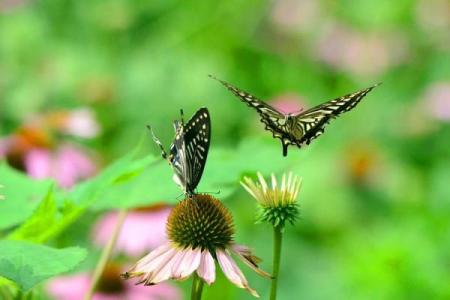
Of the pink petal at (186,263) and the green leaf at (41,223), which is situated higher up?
the green leaf at (41,223)

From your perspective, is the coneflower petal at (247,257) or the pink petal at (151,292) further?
the pink petal at (151,292)

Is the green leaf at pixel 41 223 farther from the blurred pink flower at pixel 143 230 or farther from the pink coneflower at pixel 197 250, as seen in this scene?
the blurred pink flower at pixel 143 230

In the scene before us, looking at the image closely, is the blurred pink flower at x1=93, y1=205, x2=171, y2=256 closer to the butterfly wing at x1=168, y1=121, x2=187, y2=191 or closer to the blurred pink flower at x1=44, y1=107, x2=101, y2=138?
the blurred pink flower at x1=44, y1=107, x2=101, y2=138

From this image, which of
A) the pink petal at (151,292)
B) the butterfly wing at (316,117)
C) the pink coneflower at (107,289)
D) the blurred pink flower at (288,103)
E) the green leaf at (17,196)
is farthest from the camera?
the blurred pink flower at (288,103)

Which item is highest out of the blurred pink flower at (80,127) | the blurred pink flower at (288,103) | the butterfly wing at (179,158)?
the blurred pink flower at (288,103)

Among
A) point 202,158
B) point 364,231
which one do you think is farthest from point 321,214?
point 202,158

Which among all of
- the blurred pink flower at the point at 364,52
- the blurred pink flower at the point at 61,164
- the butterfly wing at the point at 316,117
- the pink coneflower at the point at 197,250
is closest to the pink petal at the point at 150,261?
the pink coneflower at the point at 197,250

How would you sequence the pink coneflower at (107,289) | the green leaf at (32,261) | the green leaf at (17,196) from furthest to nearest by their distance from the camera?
1. the pink coneflower at (107,289)
2. the green leaf at (17,196)
3. the green leaf at (32,261)
